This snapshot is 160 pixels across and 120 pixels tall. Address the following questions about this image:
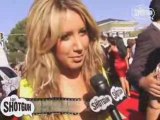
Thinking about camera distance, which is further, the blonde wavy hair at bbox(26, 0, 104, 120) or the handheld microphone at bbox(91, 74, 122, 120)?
the blonde wavy hair at bbox(26, 0, 104, 120)

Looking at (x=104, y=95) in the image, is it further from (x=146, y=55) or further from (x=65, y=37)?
(x=146, y=55)

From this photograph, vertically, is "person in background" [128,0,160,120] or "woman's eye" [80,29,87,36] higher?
"woman's eye" [80,29,87,36]

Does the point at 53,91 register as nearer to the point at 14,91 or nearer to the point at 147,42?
the point at 14,91

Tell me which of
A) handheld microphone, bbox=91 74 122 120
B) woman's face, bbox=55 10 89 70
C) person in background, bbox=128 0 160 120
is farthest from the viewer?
person in background, bbox=128 0 160 120

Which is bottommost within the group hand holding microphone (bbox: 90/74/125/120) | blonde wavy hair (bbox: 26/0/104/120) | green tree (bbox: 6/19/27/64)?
green tree (bbox: 6/19/27/64)

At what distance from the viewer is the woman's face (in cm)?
136

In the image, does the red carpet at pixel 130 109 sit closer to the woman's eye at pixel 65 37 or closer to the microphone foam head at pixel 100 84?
the microphone foam head at pixel 100 84

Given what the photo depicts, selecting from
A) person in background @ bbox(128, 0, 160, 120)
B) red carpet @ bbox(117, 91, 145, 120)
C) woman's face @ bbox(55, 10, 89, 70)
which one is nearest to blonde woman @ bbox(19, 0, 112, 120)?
woman's face @ bbox(55, 10, 89, 70)

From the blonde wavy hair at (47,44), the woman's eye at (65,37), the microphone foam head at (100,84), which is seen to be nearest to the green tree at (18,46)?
the blonde wavy hair at (47,44)

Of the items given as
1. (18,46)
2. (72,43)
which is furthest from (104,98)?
(18,46)

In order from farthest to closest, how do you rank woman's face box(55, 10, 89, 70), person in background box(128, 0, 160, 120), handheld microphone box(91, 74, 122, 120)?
1. person in background box(128, 0, 160, 120)
2. woman's face box(55, 10, 89, 70)
3. handheld microphone box(91, 74, 122, 120)

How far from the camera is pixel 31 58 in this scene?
147 cm

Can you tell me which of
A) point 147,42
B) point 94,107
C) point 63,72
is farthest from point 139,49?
point 94,107

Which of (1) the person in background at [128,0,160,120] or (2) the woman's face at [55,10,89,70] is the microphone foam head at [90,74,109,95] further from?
(1) the person in background at [128,0,160,120]
